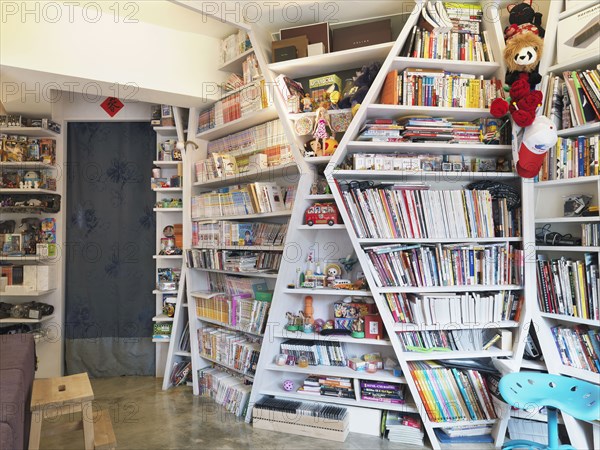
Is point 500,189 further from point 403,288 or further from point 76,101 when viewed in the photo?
point 76,101

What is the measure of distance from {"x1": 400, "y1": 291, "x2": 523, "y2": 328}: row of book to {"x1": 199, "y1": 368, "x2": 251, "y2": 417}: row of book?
126 cm

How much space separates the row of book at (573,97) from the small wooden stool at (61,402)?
2921mm

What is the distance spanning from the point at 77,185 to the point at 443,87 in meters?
3.32

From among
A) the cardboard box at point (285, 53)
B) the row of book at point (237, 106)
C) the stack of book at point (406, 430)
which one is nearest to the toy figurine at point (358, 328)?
the stack of book at point (406, 430)

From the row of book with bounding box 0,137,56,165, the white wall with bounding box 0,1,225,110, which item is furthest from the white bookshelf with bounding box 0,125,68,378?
the white wall with bounding box 0,1,225,110

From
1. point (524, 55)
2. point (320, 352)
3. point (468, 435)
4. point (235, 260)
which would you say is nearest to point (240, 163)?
point (235, 260)

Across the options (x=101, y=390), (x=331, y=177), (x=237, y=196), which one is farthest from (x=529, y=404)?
(x=101, y=390)

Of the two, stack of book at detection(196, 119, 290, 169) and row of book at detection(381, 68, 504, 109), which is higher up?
row of book at detection(381, 68, 504, 109)

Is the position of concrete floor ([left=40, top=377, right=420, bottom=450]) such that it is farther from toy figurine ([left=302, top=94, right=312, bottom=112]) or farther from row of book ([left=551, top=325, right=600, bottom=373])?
toy figurine ([left=302, top=94, right=312, bottom=112])

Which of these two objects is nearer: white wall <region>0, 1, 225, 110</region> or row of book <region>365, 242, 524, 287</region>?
row of book <region>365, 242, 524, 287</region>

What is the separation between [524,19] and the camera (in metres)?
2.53

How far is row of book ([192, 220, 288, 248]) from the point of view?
307 cm

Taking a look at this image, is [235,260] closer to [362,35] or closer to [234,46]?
[234,46]

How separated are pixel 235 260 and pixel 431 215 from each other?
1428 millimetres
